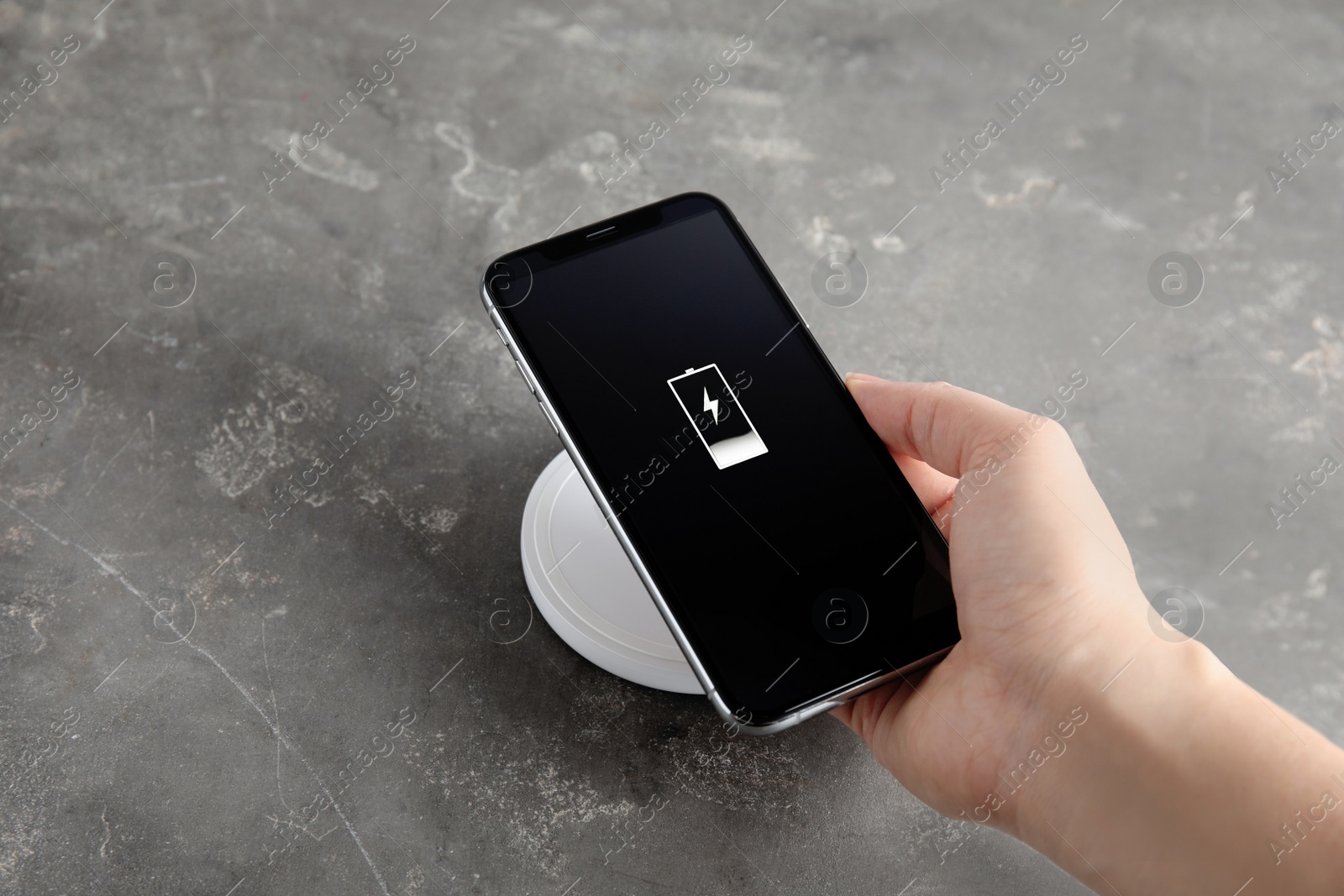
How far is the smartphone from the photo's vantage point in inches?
29.5

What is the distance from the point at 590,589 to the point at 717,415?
0.22m

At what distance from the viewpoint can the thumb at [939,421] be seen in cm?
79

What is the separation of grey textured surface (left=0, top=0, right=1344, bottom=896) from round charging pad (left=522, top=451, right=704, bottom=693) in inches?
1.5

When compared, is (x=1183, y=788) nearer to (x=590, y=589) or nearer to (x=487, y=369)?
(x=590, y=589)

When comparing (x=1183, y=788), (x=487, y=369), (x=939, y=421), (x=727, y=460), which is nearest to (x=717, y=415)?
(x=727, y=460)

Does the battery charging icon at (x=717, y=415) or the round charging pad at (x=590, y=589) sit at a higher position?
the battery charging icon at (x=717, y=415)

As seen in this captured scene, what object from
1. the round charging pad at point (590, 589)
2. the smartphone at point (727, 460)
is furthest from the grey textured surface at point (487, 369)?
the smartphone at point (727, 460)

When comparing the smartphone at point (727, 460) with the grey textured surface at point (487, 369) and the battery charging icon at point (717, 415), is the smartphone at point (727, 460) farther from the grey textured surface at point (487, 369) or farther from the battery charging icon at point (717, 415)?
the grey textured surface at point (487, 369)

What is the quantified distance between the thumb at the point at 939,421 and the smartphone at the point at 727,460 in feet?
0.07

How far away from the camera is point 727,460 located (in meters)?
0.81

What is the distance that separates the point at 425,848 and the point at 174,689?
0.92 feet

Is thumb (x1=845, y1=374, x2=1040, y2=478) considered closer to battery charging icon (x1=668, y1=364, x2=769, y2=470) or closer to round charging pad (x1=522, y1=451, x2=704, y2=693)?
battery charging icon (x1=668, y1=364, x2=769, y2=470)

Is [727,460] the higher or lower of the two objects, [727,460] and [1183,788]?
the higher

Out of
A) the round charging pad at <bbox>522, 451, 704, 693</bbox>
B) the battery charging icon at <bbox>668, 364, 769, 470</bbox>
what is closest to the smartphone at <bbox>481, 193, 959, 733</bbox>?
the battery charging icon at <bbox>668, 364, 769, 470</bbox>
